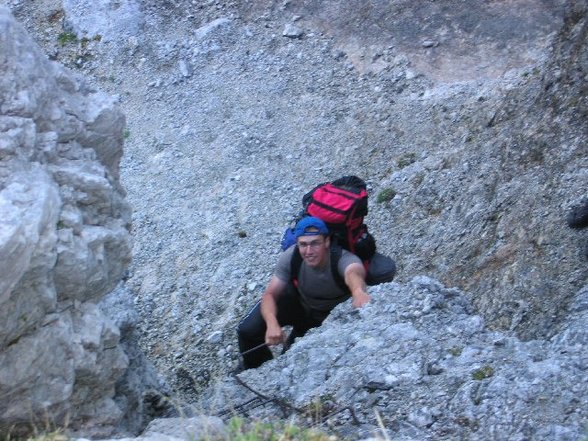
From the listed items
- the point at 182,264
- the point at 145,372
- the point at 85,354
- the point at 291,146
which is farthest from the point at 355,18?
the point at 85,354

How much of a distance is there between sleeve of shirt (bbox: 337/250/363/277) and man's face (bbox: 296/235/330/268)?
160 millimetres

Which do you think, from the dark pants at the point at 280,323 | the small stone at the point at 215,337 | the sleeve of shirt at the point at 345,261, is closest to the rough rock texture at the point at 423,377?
the sleeve of shirt at the point at 345,261

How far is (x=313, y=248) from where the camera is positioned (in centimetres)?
802

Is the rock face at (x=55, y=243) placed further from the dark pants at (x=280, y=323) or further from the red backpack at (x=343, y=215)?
the red backpack at (x=343, y=215)

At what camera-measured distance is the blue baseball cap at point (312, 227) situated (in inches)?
314

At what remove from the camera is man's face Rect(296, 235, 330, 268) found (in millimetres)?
8000

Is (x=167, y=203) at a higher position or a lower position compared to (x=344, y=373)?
lower

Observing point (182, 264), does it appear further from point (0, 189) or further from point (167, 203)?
point (0, 189)

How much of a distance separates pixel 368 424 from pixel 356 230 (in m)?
2.89

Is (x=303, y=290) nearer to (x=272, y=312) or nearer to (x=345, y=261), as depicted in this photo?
(x=272, y=312)

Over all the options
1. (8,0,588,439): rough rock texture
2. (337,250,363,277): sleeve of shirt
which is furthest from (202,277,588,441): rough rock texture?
(337,250,363,277): sleeve of shirt

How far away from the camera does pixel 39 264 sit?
219 inches

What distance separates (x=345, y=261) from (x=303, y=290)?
1.79 feet

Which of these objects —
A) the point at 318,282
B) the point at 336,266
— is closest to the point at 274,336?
the point at 318,282
